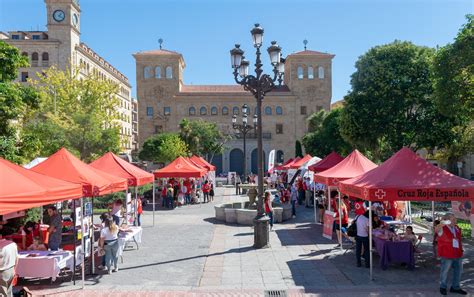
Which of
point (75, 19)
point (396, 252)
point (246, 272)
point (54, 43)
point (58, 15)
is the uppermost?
point (75, 19)

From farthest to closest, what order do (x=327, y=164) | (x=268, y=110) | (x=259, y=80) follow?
(x=268, y=110), (x=327, y=164), (x=259, y=80)

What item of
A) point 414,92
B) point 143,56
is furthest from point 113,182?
point 143,56

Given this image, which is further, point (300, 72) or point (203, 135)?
point (300, 72)

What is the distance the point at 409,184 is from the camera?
9398 millimetres

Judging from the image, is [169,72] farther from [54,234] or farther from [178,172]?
[54,234]

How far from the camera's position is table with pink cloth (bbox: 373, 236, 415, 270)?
392 inches

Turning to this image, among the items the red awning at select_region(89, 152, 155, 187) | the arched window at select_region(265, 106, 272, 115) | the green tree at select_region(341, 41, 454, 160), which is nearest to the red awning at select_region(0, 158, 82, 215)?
the red awning at select_region(89, 152, 155, 187)

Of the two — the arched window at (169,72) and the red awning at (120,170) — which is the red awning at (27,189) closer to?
the red awning at (120,170)

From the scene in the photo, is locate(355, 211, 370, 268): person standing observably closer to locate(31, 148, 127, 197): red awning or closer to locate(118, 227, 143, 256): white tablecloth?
locate(118, 227, 143, 256): white tablecloth

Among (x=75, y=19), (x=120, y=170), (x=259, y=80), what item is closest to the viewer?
(x=259, y=80)

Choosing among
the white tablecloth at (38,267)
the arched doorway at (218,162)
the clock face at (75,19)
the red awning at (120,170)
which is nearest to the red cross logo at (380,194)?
the white tablecloth at (38,267)

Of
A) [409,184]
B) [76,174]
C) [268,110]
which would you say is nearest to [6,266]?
[76,174]

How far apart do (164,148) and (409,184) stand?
33768 mm

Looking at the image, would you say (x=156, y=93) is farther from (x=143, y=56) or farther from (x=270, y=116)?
(x=270, y=116)
